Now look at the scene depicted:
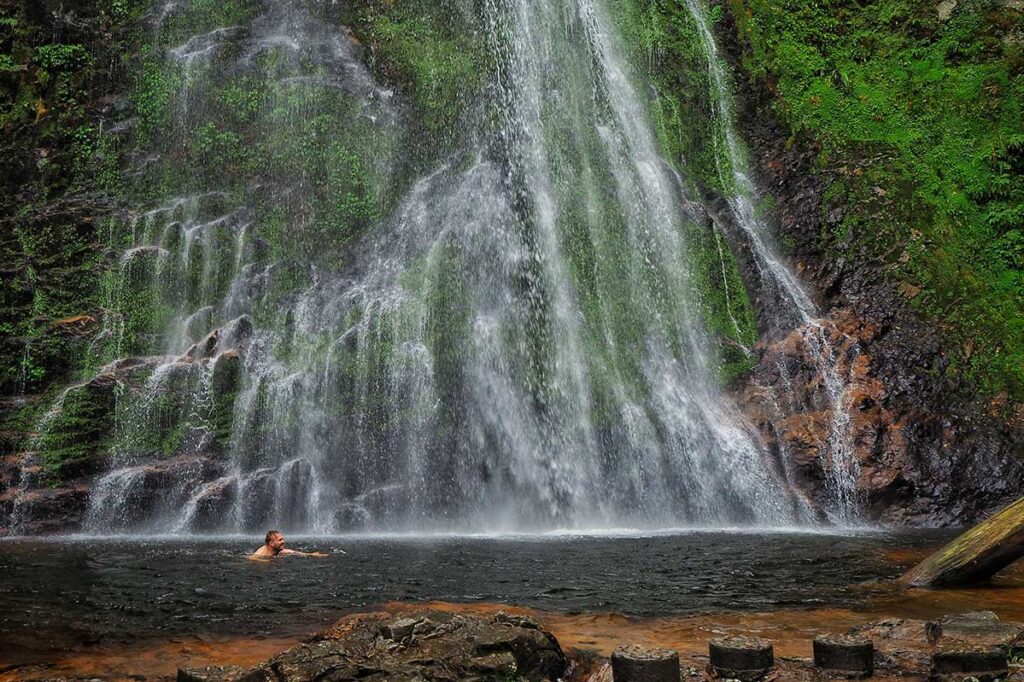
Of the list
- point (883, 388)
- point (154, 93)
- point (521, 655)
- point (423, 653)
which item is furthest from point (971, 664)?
point (154, 93)

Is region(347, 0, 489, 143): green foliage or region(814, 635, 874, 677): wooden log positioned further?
region(347, 0, 489, 143): green foliage

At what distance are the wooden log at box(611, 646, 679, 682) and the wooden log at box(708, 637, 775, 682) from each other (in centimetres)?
45

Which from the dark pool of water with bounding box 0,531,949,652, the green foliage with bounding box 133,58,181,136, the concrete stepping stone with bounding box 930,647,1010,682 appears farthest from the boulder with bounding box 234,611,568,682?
the green foliage with bounding box 133,58,181,136

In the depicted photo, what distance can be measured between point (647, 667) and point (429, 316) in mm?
12195

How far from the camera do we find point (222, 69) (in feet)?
64.5

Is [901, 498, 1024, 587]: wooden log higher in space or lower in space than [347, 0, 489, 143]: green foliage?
lower

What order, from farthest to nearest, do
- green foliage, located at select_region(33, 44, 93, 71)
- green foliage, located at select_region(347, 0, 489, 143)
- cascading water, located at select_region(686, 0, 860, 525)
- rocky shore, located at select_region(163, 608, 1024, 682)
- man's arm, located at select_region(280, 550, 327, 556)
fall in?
1. green foliage, located at select_region(347, 0, 489, 143)
2. green foliage, located at select_region(33, 44, 93, 71)
3. cascading water, located at select_region(686, 0, 860, 525)
4. man's arm, located at select_region(280, 550, 327, 556)
5. rocky shore, located at select_region(163, 608, 1024, 682)

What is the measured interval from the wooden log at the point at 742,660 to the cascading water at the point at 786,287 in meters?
9.93

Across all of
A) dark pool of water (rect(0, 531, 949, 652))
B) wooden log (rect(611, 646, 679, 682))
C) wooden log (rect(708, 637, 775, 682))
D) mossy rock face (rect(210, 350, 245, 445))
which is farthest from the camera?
mossy rock face (rect(210, 350, 245, 445))

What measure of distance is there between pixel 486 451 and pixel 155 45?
1304 cm

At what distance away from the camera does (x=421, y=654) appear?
14.7 ft

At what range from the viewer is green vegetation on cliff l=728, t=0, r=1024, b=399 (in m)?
15.5

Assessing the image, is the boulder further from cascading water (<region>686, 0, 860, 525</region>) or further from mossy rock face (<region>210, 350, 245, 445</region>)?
mossy rock face (<region>210, 350, 245, 445</region>)

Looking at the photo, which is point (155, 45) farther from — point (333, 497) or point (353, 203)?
point (333, 497)
